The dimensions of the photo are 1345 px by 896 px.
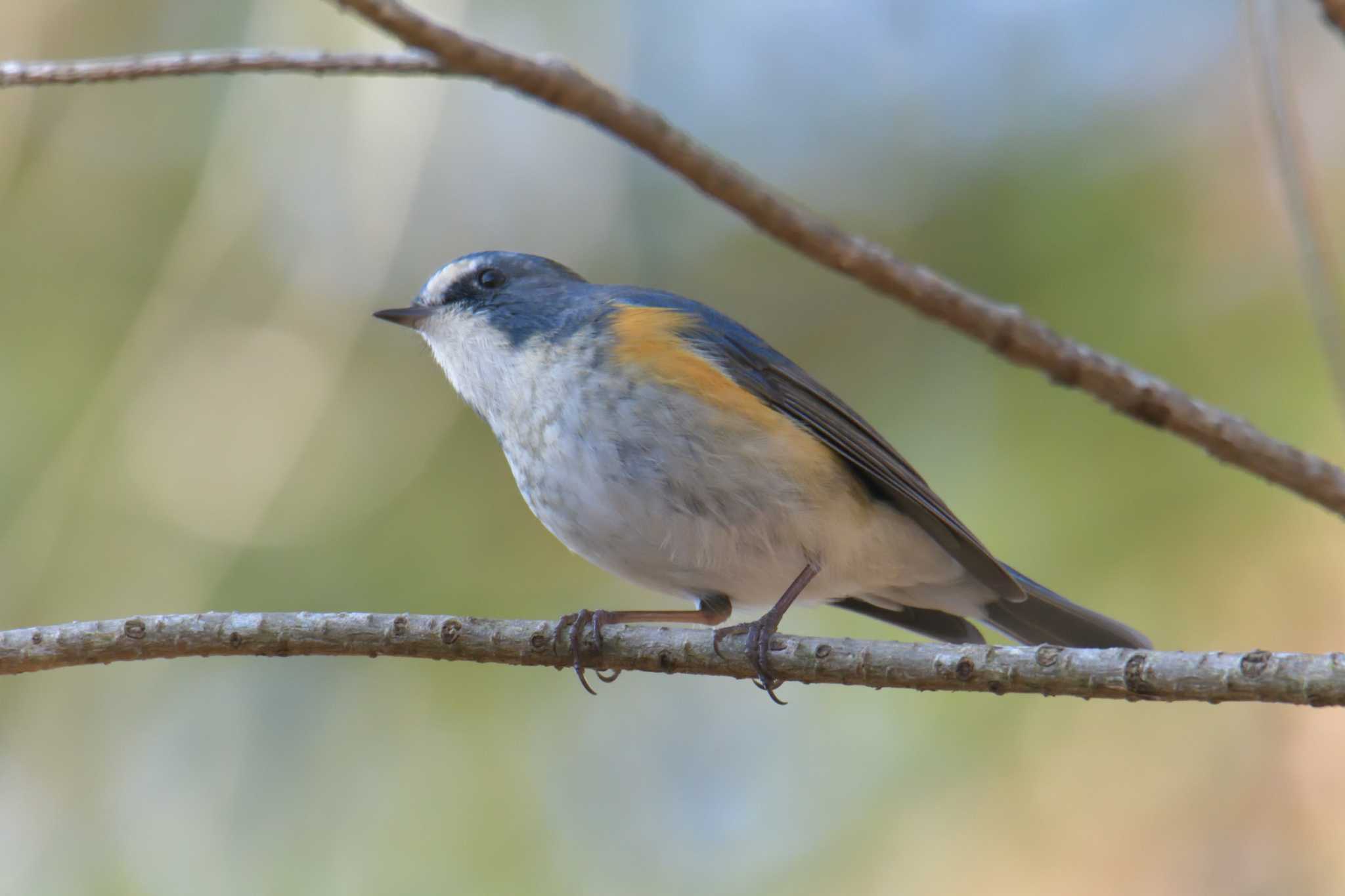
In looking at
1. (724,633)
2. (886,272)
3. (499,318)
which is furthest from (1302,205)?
(499,318)

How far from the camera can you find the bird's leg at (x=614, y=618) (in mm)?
2340

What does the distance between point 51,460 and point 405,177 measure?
38.0 inches

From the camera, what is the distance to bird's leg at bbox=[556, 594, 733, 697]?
2340 mm

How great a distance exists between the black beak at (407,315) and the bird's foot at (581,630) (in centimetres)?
84

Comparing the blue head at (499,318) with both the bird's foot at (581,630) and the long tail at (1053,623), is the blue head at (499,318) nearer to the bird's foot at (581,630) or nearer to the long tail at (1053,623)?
the bird's foot at (581,630)

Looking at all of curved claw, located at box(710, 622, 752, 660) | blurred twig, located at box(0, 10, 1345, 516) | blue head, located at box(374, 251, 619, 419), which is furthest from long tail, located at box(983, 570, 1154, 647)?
blue head, located at box(374, 251, 619, 419)

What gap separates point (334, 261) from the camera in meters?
2.77

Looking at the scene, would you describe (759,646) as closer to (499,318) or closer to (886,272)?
(886,272)

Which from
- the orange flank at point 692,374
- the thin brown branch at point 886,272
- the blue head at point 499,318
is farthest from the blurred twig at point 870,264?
the blue head at point 499,318

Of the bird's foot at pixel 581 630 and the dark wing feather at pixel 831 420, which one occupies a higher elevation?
the dark wing feather at pixel 831 420

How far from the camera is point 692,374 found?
277 cm

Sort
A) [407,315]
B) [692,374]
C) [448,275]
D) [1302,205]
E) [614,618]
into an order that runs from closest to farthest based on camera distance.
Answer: [1302,205] → [614,618] → [692,374] → [407,315] → [448,275]

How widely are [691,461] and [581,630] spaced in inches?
18.8

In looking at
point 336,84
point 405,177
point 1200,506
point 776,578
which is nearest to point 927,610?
point 776,578
